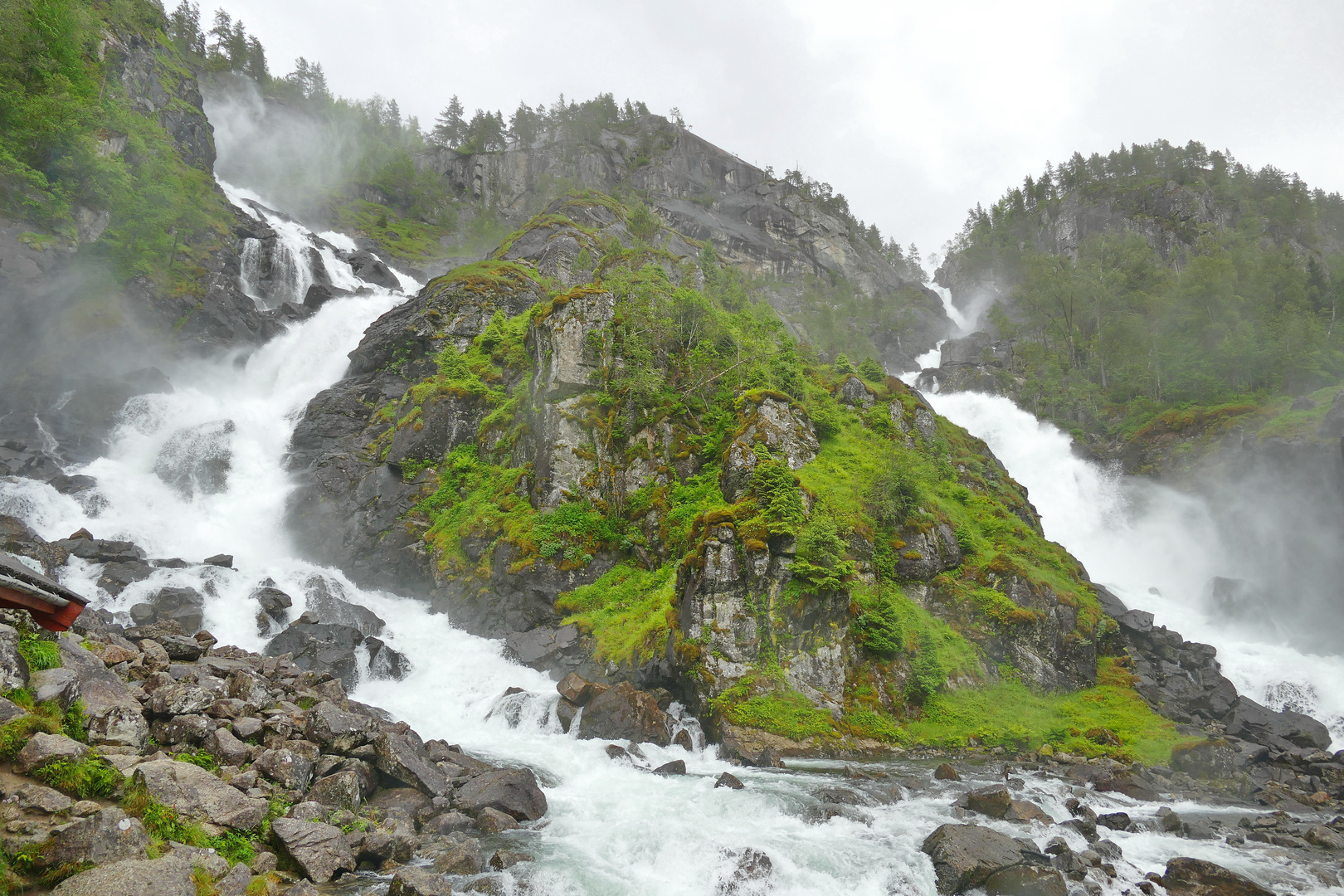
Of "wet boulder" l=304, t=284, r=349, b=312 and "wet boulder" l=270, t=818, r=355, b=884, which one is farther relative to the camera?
"wet boulder" l=304, t=284, r=349, b=312

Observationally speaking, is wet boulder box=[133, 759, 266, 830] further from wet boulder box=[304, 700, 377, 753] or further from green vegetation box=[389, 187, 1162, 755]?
green vegetation box=[389, 187, 1162, 755]

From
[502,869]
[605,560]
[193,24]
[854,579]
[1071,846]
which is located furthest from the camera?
[193,24]

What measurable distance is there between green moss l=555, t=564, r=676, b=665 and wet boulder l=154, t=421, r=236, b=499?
22.0m

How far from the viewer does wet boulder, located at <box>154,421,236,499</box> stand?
33.0 metres

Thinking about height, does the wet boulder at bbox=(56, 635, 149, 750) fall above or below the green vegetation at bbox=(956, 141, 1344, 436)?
below

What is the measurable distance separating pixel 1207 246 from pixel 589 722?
7816cm

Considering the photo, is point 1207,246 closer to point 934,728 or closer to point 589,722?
point 934,728

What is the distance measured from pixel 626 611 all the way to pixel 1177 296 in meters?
58.9

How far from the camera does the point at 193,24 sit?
8969 cm

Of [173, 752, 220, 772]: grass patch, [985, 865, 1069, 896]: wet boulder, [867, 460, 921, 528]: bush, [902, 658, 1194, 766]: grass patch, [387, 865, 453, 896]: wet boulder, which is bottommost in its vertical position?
[387, 865, 453, 896]: wet boulder

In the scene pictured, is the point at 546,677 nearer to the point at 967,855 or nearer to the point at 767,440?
the point at 767,440

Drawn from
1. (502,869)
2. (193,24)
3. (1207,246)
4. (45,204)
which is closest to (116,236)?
(45,204)

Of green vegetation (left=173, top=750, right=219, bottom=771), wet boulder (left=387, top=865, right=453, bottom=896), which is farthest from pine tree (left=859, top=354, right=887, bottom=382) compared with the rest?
green vegetation (left=173, top=750, right=219, bottom=771)

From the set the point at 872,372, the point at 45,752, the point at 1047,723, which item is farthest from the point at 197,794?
the point at 872,372
